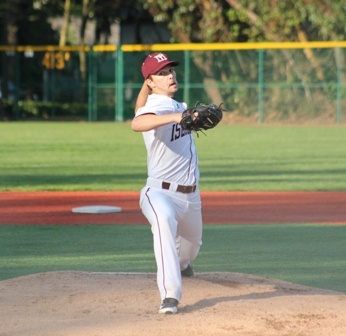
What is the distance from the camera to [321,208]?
14570mm

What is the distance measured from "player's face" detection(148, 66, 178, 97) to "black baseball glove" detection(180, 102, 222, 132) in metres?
0.44

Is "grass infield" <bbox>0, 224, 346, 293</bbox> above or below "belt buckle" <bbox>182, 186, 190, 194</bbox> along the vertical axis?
below

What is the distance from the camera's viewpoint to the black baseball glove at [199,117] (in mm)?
6898

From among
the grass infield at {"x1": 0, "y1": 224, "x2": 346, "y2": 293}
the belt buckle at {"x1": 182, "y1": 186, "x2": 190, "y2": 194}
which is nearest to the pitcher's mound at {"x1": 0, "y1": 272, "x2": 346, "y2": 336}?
the belt buckle at {"x1": 182, "y1": 186, "x2": 190, "y2": 194}

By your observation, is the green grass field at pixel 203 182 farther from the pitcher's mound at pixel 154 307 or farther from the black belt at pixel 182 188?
the black belt at pixel 182 188

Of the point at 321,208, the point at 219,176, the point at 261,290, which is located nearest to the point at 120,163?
the point at 219,176

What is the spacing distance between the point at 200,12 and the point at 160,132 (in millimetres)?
37012

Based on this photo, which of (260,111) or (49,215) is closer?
(49,215)

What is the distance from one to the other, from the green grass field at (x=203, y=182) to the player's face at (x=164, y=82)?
2252mm

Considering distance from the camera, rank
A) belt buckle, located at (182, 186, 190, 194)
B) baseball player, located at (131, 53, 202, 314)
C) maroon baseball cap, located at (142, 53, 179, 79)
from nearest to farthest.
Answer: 1. baseball player, located at (131, 53, 202, 314)
2. maroon baseball cap, located at (142, 53, 179, 79)
3. belt buckle, located at (182, 186, 190, 194)

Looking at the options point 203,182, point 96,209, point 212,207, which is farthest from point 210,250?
point 203,182

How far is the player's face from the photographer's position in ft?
24.1

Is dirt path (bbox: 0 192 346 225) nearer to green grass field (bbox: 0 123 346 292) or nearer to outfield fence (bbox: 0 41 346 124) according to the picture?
green grass field (bbox: 0 123 346 292)

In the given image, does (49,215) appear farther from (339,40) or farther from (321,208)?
(339,40)
